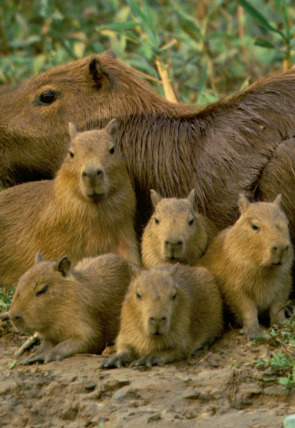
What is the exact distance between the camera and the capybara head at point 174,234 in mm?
5125

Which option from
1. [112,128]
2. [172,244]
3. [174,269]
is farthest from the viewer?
[112,128]

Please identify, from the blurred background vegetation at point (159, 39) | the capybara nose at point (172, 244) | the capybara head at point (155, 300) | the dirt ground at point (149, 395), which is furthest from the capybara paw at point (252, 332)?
the blurred background vegetation at point (159, 39)

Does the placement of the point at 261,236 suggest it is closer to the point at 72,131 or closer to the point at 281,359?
the point at 281,359

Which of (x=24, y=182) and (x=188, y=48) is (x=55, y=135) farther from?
(x=188, y=48)

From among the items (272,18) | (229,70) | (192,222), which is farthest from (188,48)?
(192,222)

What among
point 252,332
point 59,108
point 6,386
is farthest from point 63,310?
point 59,108

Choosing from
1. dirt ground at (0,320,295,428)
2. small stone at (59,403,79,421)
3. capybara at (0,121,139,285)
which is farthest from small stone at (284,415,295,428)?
capybara at (0,121,139,285)

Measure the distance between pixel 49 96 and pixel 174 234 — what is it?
6.01 ft

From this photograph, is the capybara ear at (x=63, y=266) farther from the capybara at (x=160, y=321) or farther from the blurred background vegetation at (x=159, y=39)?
the blurred background vegetation at (x=159, y=39)

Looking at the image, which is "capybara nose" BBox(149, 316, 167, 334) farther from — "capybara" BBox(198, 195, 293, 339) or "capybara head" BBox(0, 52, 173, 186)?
"capybara head" BBox(0, 52, 173, 186)

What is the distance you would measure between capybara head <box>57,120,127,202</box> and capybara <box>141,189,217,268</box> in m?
0.32

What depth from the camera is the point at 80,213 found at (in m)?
5.66

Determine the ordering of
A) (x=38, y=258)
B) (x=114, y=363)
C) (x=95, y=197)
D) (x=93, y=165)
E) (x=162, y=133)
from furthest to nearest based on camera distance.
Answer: (x=162, y=133) → (x=95, y=197) → (x=93, y=165) → (x=38, y=258) → (x=114, y=363)

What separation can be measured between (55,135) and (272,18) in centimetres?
520
